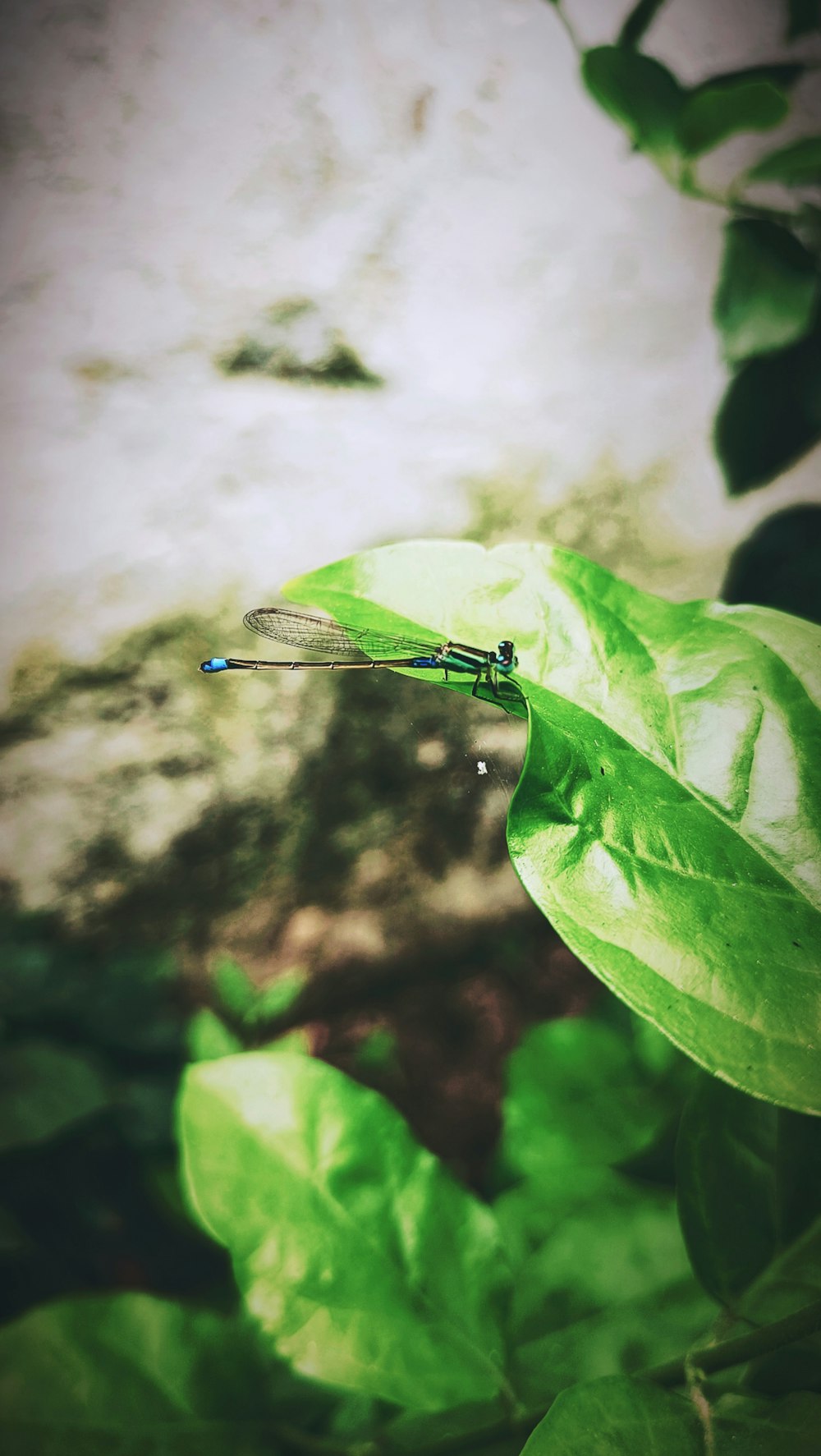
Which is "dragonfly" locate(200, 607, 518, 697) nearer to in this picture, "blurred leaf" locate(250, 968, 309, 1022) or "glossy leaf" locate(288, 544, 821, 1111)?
"glossy leaf" locate(288, 544, 821, 1111)

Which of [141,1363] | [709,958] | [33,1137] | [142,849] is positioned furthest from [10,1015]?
[709,958]

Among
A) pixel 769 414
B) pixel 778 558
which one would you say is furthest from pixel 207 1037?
pixel 769 414

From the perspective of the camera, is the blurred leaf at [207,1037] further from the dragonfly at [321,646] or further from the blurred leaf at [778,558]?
the blurred leaf at [778,558]

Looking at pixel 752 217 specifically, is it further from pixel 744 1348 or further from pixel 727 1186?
pixel 744 1348

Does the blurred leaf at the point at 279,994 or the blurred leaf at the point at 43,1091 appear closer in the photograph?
the blurred leaf at the point at 43,1091

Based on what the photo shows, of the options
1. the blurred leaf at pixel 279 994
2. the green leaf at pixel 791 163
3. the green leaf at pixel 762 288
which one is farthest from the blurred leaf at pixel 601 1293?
the green leaf at pixel 791 163

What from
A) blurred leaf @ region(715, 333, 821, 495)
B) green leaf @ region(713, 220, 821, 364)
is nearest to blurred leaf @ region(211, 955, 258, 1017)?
blurred leaf @ region(715, 333, 821, 495)

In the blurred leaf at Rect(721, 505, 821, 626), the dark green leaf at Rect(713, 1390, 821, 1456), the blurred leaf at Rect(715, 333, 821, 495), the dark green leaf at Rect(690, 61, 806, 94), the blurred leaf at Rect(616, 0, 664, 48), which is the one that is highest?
the blurred leaf at Rect(616, 0, 664, 48)
